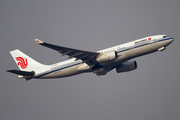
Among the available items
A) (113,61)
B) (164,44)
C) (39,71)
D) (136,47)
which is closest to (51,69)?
(39,71)

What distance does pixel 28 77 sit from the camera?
4544 centimetres

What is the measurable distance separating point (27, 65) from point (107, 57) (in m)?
16.7

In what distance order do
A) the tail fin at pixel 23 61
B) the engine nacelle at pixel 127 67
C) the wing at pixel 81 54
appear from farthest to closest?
the tail fin at pixel 23 61
the engine nacelle at pixel 127 67
the wing at pixel 81 54

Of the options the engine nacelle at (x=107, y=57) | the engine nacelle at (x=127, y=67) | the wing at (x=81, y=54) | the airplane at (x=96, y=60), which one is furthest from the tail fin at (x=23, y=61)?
the engine nacelle at (x=127, y=67)

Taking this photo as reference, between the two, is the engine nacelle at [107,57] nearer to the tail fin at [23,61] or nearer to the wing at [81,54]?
the wing at [81,54]

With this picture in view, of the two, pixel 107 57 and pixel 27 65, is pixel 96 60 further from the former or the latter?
pixel 27 65

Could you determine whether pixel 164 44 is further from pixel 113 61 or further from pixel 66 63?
pixel 66 63

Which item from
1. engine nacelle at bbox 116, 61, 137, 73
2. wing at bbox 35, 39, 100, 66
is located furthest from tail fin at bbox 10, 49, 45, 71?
engine nacelle at bbox 116, 61, 137, 73

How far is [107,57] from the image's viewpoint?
132 ft

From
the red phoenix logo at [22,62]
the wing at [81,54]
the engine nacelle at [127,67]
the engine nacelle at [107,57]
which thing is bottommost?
the engine nacelle at [127,67]

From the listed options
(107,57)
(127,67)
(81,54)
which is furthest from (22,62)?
(127,67)

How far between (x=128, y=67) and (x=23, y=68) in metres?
19.6

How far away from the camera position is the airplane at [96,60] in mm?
40594

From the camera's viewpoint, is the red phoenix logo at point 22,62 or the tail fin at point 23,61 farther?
the red phoenix logo at point 22,62
